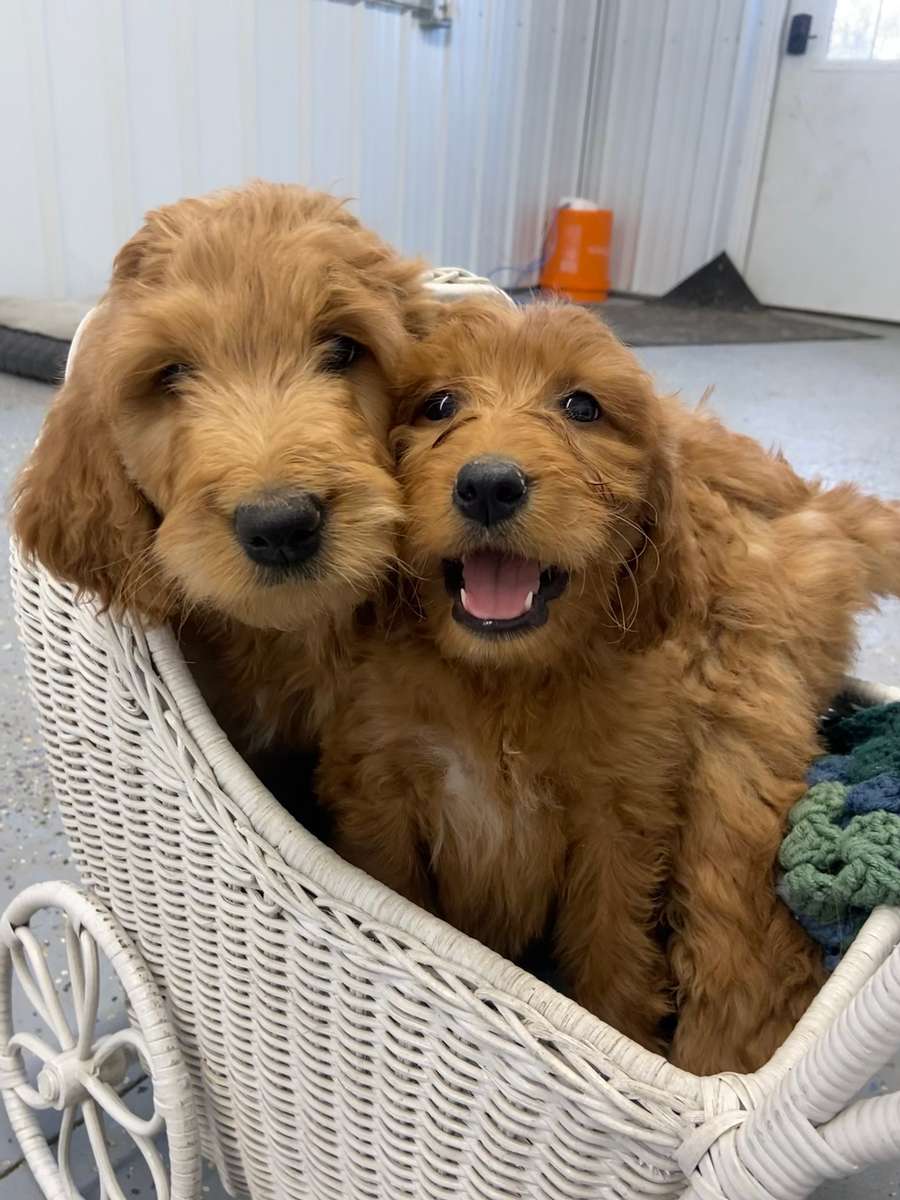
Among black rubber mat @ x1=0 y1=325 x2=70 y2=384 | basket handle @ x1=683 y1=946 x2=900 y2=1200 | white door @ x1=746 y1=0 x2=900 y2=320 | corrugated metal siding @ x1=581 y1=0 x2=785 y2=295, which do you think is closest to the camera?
basket handle @ x1=683 y1=946 x2=900 y2=1200

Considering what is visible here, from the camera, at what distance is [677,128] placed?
6906 millimetres

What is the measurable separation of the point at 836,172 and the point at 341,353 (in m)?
6.37

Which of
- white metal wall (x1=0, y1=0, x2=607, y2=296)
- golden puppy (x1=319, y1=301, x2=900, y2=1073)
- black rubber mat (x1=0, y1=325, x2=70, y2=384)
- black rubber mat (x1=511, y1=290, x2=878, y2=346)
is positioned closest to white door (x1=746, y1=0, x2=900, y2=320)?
black rubber mat (x1=511, y1=290, x2=878, y2=346)

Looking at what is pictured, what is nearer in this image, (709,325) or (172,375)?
(172,375)

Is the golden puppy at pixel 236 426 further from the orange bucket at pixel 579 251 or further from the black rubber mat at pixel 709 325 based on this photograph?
the orange bucket at pixel 579 251

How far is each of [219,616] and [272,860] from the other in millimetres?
388

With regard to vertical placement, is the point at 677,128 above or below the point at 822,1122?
below

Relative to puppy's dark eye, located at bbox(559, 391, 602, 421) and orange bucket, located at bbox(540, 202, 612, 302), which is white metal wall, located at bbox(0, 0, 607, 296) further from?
puppy's dark eye, located at bbox(559, 391, 602, 421)

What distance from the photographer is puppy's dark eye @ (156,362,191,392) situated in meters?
1.15

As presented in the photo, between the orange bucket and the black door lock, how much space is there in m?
1.39

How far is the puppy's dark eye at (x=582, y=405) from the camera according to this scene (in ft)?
3.81

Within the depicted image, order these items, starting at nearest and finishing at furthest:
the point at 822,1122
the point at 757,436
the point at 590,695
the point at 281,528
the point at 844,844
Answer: the point at 822,1122 → the point at 281,528 → the point at 844,844 → the point at 590,695 → the point at 757,436

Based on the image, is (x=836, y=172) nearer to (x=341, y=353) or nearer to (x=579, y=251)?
(x=579, y=251)

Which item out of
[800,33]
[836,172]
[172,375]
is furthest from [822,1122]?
[800,33]
